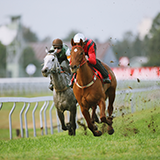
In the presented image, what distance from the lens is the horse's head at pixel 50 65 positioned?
6.16 metres

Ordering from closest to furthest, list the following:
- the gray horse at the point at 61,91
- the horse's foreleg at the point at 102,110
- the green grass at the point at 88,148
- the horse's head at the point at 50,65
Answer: the green grass at the point at 88,148, the horse's foreleg at the point at 102,110, the horse's head at the point at 50,65, the gray horse at the point at 61,91

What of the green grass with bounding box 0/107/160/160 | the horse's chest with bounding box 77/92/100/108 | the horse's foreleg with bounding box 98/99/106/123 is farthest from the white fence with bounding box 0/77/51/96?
the horse's foreleg with bounding box 98/99/106/123

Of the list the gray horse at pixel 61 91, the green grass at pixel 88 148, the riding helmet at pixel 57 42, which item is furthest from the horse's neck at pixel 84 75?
the riding helmet at pixel 57 42

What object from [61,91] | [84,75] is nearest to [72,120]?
[61,91]

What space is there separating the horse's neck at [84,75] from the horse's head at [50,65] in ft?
2.65

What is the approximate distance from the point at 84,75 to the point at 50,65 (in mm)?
978

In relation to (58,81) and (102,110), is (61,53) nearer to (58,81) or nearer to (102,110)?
(58,81)

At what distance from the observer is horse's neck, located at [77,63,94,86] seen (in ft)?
18.4

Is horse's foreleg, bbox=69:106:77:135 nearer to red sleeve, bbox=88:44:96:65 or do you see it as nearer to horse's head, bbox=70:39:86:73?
red sleeve, bbox=88:44:96:65

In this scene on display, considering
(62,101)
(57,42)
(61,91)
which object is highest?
(57,42)

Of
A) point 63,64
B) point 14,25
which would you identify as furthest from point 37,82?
point 14,25

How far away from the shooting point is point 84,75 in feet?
18.5

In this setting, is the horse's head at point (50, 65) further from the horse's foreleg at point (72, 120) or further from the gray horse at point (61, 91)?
the horse's foreleg at point (72, 120)

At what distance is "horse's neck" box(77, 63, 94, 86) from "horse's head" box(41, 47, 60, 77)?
0.81 meters
